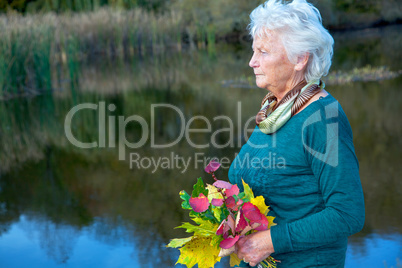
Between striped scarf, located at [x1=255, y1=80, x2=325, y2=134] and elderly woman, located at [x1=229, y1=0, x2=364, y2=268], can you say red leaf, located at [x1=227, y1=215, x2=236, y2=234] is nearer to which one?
elderly woman, located at [x1=229, y1=0, x2=364, y2=268]

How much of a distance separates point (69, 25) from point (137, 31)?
11.7ft

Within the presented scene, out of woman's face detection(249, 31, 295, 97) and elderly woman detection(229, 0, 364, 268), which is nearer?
elderly woman detection(229, 0, 364, 268)

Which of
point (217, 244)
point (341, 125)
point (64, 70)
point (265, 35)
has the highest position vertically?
point (265, 35)

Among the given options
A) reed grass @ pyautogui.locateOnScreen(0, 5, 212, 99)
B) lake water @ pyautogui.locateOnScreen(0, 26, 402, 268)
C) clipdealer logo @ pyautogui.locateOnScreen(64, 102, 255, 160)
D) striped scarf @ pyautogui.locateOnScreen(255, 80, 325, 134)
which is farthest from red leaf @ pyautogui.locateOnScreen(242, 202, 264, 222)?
reed grass @ pyautogui.locateOnScreen(0, 5, 212, 99)

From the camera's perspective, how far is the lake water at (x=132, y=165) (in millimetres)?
3918

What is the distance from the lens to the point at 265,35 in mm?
1580

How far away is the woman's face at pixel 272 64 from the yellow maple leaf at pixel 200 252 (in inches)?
22.6

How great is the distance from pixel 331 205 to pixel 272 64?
506 mm

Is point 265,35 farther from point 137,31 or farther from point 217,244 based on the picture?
point 137,31

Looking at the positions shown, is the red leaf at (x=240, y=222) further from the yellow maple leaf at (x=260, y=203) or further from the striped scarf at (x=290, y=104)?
the striped scarf at (x=290, y=104)

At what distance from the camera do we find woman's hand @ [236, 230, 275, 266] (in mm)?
1482

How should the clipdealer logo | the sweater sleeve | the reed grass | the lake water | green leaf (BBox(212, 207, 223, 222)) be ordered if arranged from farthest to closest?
the reed grass < the clipdealer logo < the lake water < green leaf (BBox(212, 207, 223, 222)) < the sweater sleeve

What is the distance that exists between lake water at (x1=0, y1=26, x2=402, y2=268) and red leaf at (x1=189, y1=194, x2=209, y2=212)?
61.3 inches

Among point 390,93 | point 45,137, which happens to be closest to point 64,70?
point 45,137
